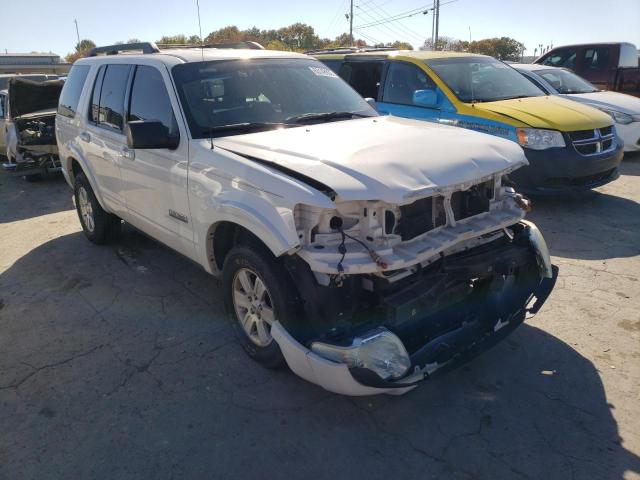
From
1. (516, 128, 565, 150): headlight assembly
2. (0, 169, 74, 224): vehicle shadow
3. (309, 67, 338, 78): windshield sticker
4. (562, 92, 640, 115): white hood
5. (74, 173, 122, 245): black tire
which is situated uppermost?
(309, 67, 338, 78): windshield sticker

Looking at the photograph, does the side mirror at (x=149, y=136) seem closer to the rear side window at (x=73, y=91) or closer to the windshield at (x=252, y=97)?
the windshield at (x=252, y=97)

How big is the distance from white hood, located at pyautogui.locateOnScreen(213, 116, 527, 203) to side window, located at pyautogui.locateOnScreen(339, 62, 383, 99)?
4152mm

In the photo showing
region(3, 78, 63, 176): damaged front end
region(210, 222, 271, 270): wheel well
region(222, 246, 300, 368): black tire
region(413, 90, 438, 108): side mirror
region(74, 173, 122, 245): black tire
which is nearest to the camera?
region(222, 246, 300, 368): black tire

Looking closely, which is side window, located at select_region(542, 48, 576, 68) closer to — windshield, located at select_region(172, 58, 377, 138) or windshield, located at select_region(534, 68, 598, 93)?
windshield, located at select_region(534, 68, 598, 93)

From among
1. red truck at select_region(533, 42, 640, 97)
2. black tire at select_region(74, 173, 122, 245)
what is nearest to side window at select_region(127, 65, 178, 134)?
black tire at select_region(74, 173, 122, 245)

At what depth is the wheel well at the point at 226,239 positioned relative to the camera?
129 inches

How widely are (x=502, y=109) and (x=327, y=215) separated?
4614mm

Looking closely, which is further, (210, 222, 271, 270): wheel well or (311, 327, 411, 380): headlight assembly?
(210, 222, 271, 270): wheel well

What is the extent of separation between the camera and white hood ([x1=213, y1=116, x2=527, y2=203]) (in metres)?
2.69

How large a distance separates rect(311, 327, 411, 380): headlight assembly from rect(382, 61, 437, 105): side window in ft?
16.4

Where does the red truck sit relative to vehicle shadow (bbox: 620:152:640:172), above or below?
above

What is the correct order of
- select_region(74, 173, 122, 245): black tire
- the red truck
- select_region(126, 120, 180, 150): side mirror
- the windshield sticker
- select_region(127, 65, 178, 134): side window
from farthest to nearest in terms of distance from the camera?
the red truck, select_region(74, 173, 122, 245): black tire, the windshield sticker, select_region(127, 65, 178, 134): side window, select_region(126, 120, 180, 150): side mirror

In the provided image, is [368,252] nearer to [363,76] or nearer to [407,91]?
[407,91]

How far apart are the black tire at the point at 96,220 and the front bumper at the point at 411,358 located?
11.5ft
